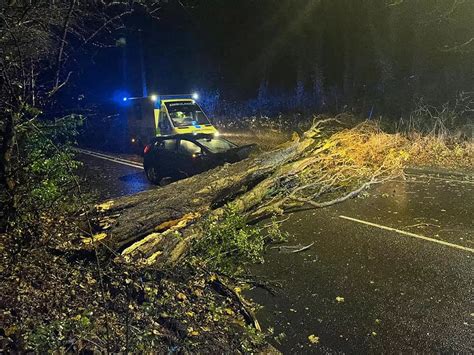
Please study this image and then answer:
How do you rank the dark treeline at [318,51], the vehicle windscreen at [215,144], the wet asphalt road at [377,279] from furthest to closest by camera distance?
the dark treeline at [318,51], the vehicle windscreen at [215,144], the wet asphalt road at [377,279]

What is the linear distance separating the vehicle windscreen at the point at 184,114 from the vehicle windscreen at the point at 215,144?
14.6 ft

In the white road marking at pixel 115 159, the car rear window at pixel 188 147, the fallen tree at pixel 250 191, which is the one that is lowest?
the white road marking at pixel 115 159

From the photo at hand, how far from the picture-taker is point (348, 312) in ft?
14.6

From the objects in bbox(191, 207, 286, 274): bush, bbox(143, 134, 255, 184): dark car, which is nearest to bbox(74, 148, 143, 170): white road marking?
bbox(143, 134, 255, 184): dark car

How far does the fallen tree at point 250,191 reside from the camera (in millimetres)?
5465

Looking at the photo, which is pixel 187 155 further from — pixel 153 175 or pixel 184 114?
pixel 184 114

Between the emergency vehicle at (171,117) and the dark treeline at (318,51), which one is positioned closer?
the emergency vehicle at (171,117)

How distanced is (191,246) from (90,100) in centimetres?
3594

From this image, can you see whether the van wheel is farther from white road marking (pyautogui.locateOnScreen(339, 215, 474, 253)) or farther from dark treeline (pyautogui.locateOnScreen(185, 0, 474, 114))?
dark treeline (pyautogui.locateOnScreen(185, 0, 474, 114))

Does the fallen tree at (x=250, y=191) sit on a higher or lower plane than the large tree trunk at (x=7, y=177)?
lower

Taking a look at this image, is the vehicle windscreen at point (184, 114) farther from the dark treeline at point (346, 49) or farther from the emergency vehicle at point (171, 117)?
the dark treeline at point (346, 49)

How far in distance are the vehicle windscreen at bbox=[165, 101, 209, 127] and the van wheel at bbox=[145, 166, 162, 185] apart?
11.5 feet

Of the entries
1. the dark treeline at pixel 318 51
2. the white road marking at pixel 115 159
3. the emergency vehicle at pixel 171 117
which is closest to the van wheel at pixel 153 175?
the white road marking at pixel 115 159

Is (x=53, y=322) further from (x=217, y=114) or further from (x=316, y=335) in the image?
(x=217, y=114)
